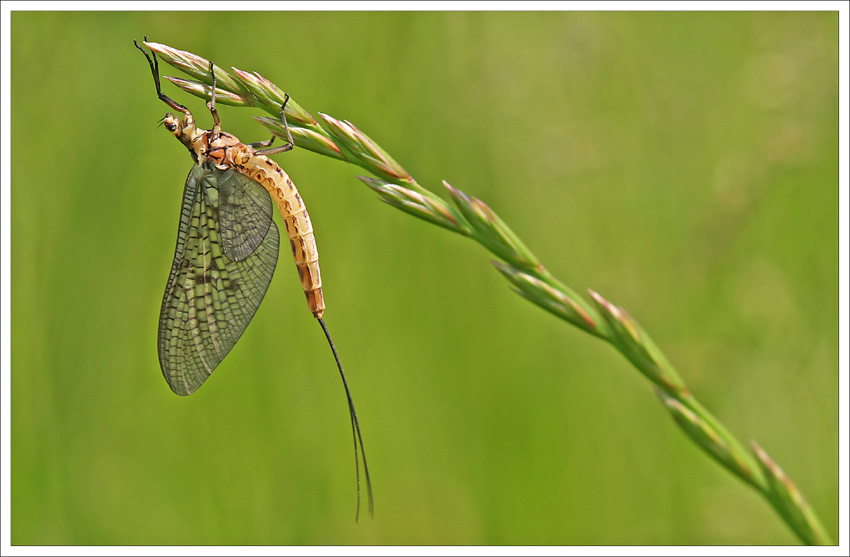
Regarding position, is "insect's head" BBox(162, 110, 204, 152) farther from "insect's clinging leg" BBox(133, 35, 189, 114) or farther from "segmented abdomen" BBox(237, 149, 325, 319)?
"segmented abdomen" BBox(237, 149, 325, 319)

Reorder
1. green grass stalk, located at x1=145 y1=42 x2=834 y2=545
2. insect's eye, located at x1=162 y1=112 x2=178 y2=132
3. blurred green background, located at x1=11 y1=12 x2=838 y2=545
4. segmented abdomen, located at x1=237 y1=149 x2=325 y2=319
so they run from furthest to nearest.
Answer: blurred green background, located at x1=11 y1=12 x2=838 y2=545 < insect's eye, located at x1=162 y1=112 x2=178 y2=132 < segmented abdomen, located at x1=237 y1=149 x2=325 y2=319 < green grass stalk, located at x1=145 y1=42 x2=834 y2=545

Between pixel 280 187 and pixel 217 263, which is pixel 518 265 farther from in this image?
pixel 217 263

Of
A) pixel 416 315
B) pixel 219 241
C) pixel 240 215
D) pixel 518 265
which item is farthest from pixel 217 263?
pixel 518 265

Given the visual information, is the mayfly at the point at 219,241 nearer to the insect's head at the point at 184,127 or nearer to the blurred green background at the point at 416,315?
the insect's head at the point at 184,127

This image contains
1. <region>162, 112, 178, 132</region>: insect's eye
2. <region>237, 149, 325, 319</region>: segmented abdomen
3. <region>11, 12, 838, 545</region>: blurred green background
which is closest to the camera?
<region>237, 149, 325, 319</region>: segmented abdomen

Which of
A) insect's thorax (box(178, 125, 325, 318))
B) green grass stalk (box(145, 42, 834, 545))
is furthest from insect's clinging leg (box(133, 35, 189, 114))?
green grass stalk (box(145, 42, 834, 545))

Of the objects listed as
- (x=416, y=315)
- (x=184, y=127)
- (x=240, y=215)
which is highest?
(x=184, y=127)
